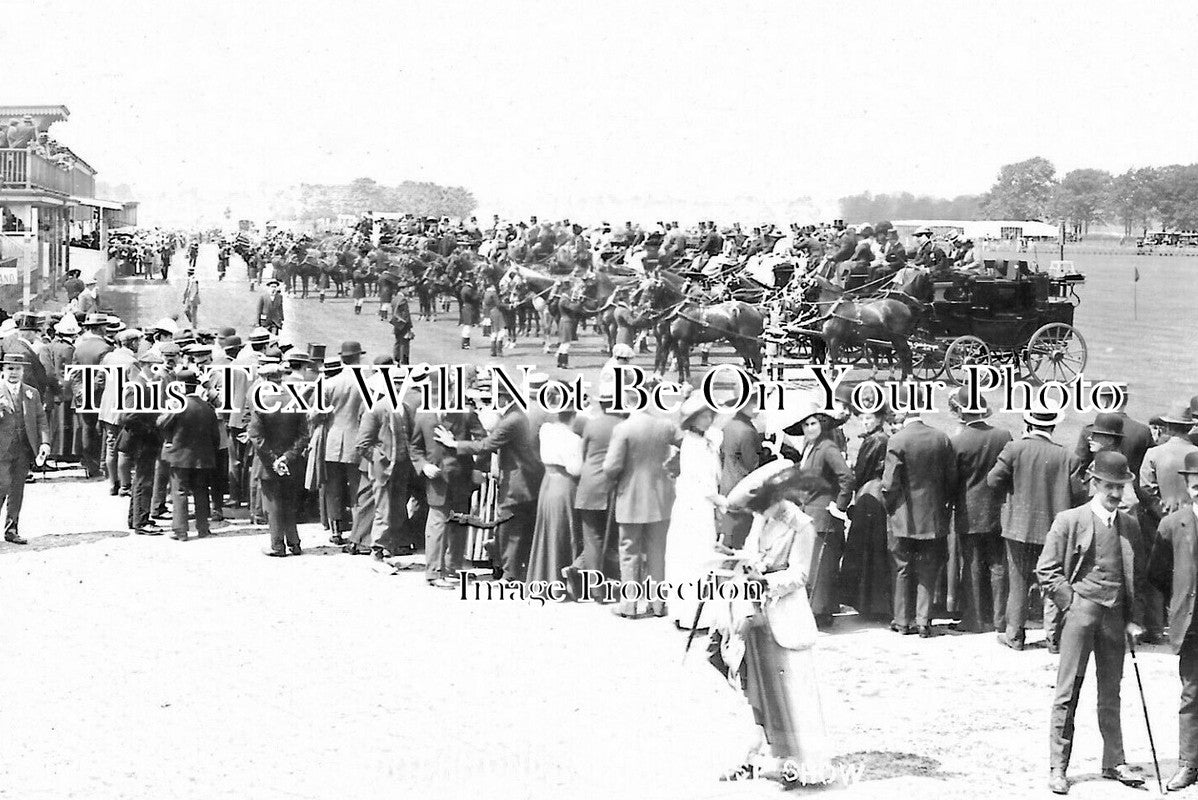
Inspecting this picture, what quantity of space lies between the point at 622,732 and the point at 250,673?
241 cm

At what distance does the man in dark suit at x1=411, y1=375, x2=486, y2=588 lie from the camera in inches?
429

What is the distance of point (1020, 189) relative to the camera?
5941cm

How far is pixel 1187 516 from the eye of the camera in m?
7.01

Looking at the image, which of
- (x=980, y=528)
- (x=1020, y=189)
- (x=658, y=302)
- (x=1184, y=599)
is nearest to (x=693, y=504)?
(x=980, y=528)

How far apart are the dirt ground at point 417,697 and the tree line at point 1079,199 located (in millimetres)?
42359

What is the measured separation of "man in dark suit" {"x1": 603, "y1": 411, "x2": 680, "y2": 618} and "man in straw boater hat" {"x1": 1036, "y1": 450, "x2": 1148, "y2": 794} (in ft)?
11.7

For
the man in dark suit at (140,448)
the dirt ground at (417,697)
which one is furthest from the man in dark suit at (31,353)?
the dirt ground at (417,697)

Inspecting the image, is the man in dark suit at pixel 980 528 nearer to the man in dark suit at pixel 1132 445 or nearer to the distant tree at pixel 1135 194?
the man in dark suit at pixel 1132 445

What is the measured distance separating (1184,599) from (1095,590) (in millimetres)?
427

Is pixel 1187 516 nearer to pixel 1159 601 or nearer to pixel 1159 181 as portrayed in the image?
pixel 1159 601

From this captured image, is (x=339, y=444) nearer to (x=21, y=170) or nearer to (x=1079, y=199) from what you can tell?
(x=21, y=170)

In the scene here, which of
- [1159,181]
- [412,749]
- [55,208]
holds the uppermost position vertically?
[1159,181]

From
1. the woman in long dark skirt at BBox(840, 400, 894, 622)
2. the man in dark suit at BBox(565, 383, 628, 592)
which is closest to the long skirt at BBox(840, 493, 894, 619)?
the woman in long dark skirt at BBox(840, 400, 894, 622)

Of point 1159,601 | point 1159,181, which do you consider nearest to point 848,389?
point 1159,601
